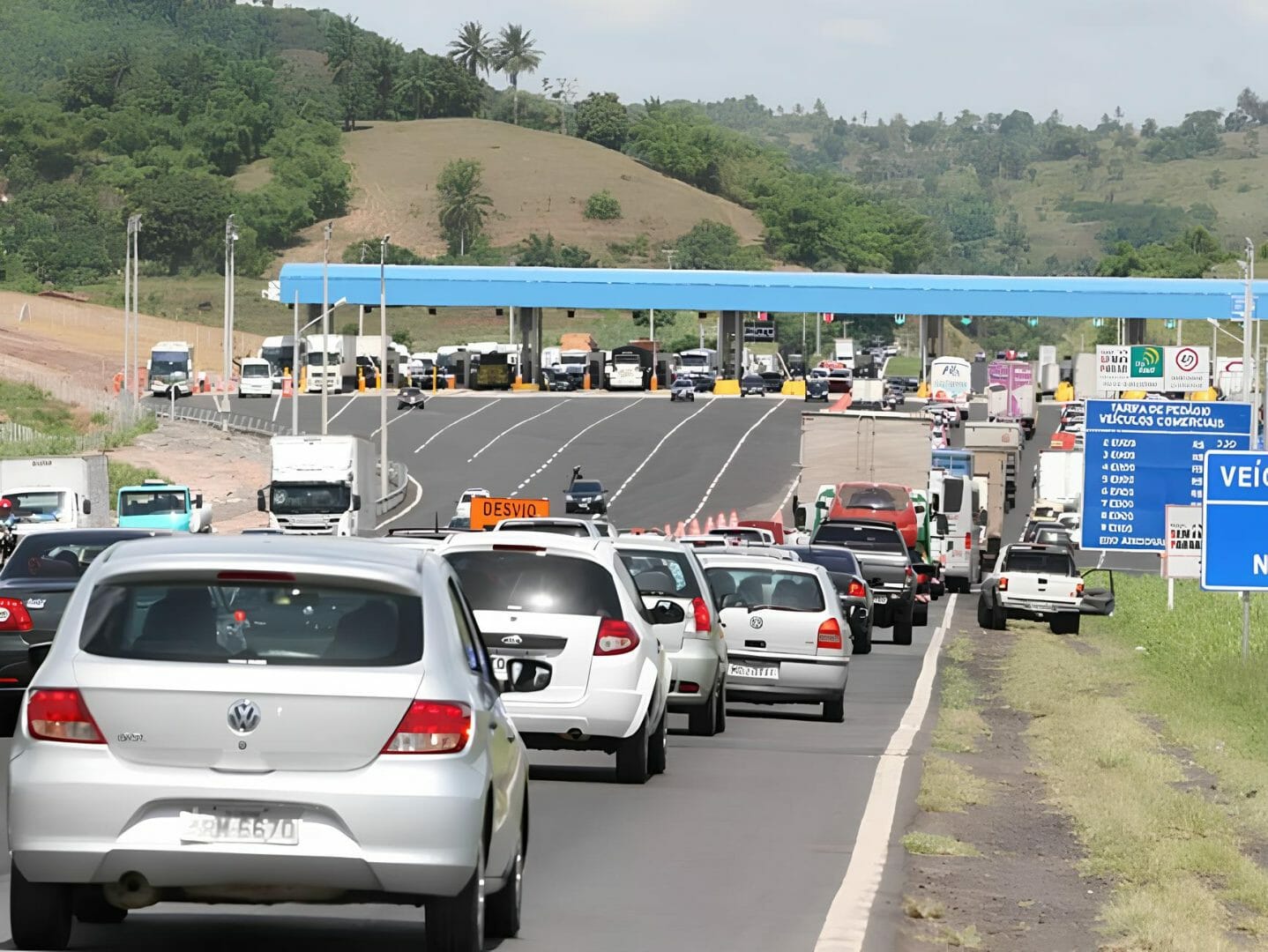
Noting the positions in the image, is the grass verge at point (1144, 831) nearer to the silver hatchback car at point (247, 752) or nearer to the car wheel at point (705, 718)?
the car wheel at point (705, 718)

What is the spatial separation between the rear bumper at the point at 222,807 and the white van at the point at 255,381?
346 ft

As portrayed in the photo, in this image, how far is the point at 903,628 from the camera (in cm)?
3947

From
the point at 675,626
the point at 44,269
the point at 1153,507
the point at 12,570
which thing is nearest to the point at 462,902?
the point at 675,626

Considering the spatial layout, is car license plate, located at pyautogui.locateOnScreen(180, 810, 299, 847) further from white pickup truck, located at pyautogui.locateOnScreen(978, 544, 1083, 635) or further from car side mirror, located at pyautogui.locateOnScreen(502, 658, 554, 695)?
white pickup truck, located at pyautogui.locateOnScreen(978, 544, 1083, 635)

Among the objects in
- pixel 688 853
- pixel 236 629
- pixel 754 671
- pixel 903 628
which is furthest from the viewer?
pixel 903 628

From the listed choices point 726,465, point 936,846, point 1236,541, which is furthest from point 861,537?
point 726,465

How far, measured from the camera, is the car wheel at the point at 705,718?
2081 cm

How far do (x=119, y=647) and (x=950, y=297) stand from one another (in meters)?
115

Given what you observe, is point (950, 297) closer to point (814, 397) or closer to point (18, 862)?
point (814, 397)

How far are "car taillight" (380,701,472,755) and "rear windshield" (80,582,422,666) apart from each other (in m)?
0.20

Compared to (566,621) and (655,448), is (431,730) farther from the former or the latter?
(655,448)

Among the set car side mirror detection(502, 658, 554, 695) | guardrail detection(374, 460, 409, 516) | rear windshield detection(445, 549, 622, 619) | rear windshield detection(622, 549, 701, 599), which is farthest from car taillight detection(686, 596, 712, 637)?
guardrail detection(374, 460, 409, 516)

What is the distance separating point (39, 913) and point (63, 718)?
81 centimetres

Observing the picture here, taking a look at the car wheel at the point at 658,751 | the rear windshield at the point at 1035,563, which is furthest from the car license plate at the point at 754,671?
the rear windshield at the point at 1035,563
